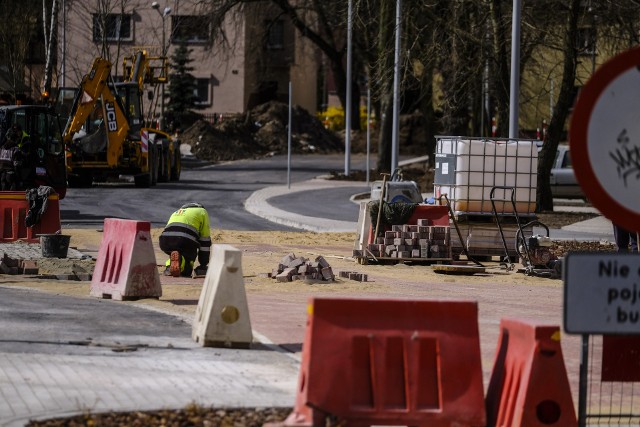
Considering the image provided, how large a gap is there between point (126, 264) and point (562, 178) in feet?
92.1

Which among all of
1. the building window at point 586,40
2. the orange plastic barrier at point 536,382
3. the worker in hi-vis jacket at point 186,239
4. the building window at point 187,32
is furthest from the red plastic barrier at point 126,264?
the building window at point 187,32

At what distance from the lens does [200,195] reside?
42.1m

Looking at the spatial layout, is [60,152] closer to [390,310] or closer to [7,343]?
[7,343]

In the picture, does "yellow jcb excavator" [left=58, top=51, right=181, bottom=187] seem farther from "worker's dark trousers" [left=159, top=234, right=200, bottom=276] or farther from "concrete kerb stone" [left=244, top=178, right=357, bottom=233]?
"worker's dark trousers" [left=159, top=234, right=200, bottom=276]

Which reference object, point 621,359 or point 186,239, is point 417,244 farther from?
point 621,359

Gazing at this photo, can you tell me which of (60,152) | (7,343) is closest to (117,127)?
(60,152)

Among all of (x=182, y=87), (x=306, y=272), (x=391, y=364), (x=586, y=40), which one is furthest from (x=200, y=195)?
(x=391, y=364)

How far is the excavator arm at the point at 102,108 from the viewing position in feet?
133

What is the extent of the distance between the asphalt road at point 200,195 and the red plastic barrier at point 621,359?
21.6m

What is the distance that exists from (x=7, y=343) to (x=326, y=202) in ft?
95.0

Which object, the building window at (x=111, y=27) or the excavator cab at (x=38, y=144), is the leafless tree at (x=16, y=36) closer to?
the building window at (x=111, y=27)

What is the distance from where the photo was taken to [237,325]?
438 inches

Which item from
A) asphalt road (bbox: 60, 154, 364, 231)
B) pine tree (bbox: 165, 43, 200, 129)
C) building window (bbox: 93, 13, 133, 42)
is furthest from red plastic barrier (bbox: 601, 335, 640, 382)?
pine tree (bbox: 165, 43, 200, 129)

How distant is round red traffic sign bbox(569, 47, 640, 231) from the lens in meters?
6.19
